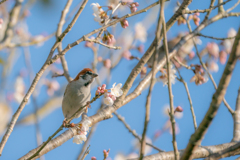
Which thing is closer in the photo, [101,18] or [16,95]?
[101,18]

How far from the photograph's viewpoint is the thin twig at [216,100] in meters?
1.51

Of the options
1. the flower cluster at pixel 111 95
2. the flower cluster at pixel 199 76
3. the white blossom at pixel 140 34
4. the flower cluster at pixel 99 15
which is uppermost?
the white blossom at pixel 140 34

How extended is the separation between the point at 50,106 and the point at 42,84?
183 cm

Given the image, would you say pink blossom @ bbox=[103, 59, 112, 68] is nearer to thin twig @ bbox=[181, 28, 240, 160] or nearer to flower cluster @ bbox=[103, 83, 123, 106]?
flower cluster @ bbox=[103, 83, 123, 106]

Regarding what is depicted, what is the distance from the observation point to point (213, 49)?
216 inches

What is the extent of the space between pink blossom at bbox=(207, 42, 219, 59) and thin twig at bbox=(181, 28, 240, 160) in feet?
13.1

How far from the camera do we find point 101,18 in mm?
3240

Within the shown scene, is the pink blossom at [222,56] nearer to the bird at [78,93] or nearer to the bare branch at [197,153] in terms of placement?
the bird at [78,93]

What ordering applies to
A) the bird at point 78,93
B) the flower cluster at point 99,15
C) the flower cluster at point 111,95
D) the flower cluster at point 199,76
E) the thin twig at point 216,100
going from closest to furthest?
the thin twig at point 216,100 < the flower cluster at point 111,95 < the flower cluster at point 99,15 < the flower cluster at point 199,76 < the bird at point 78,93

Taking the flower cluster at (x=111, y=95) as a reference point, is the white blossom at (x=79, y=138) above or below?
below

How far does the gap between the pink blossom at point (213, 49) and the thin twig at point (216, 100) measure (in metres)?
3.99

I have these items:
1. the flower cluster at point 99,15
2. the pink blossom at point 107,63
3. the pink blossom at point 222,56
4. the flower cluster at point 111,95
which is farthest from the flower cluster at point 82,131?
the pink blossom at point 222,56

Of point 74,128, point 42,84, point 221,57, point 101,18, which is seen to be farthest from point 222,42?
point 42,84

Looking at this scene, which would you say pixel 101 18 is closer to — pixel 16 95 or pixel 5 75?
pixel 5 75
